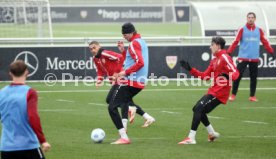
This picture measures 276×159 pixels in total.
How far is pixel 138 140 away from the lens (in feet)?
46.3

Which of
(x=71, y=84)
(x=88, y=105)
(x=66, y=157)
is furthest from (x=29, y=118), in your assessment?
(x=71, y=84)

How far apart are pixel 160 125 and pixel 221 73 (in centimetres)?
278

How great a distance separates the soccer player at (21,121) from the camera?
8688mm

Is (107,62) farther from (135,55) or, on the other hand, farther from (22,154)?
(22,154)

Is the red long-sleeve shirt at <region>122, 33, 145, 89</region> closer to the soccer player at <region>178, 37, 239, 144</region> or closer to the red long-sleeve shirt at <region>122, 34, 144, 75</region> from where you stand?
the red long-sleeve shirt at <region>122, 34, 144, 75</region>

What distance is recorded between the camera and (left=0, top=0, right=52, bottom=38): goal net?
3128cm

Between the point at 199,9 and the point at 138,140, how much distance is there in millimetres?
19548

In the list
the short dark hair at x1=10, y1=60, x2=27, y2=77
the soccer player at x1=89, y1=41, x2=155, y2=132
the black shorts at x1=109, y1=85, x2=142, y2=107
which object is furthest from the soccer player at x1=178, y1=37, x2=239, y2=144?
the short dark hair at x1=10, y1=60, x2=27, y2=77

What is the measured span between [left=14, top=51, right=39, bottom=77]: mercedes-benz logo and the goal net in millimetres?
4689

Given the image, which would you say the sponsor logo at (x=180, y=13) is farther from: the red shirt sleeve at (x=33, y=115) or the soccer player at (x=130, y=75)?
the red shirt sleeve at (x=33, y=115)

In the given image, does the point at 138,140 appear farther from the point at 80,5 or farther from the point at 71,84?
the point at 80,5

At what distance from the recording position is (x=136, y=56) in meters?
13.8

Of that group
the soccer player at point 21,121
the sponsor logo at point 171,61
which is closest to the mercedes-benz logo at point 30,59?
the sponsor logo at point 171,61

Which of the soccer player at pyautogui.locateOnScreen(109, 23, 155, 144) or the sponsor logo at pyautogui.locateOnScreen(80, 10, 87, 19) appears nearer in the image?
the soccer player at pyautogui.locateOnScreen(109, 23, 155, 144)
